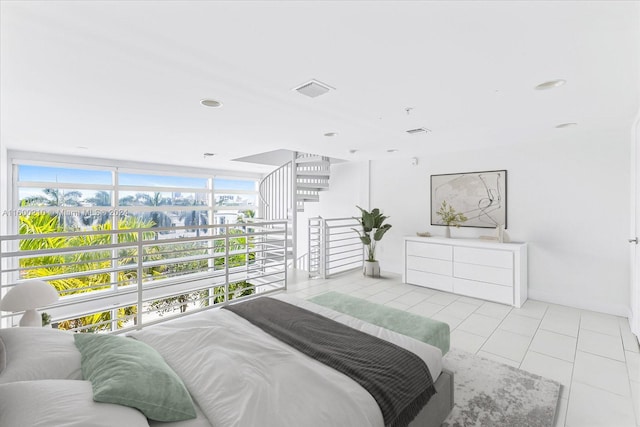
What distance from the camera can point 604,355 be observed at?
8.84 feet

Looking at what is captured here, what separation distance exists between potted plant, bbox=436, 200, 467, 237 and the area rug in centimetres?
273

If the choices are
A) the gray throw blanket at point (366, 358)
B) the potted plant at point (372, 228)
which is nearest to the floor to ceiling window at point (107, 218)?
the potted plant at point (372, 228)

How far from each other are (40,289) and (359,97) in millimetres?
2733

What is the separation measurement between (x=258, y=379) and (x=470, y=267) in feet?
12.7

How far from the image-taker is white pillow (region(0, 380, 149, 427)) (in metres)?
0.85

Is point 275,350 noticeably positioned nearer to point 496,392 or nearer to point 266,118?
point 496,392

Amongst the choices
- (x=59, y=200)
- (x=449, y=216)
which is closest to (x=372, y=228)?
(x=449, y=216)

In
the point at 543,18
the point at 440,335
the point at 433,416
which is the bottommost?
the point at 433,416

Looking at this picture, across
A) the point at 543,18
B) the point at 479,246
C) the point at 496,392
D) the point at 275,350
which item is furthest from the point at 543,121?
the point at 275,350

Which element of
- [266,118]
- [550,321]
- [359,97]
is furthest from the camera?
[550,321]

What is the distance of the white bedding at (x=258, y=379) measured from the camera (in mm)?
1150

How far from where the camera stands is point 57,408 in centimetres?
90

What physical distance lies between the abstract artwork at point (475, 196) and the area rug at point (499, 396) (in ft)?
8.86

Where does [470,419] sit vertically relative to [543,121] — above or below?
below
